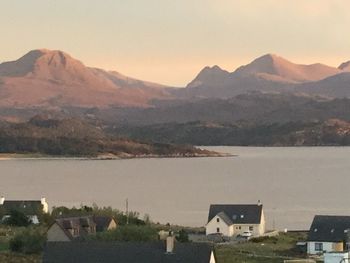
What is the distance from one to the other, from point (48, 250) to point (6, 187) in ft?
214

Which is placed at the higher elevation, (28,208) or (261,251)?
(28,208)

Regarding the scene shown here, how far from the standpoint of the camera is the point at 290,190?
81625 millimetres

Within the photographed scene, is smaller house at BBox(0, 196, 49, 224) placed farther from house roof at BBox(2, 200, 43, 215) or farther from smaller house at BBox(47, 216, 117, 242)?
smaller house at BBox(47, 216, 117, 242)

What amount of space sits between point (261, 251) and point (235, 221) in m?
10.3

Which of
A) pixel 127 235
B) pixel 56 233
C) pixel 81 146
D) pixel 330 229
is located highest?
pixel 81 146

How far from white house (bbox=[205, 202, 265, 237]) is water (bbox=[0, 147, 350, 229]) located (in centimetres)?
753

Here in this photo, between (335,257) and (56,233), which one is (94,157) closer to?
(56,233)

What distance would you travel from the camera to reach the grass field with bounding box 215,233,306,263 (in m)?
31.3

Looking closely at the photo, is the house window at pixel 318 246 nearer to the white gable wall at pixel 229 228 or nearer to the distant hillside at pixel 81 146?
the white gable wall at pixel 229 228

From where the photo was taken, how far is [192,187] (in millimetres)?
87500

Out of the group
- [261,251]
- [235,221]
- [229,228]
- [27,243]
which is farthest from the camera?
[235,221]

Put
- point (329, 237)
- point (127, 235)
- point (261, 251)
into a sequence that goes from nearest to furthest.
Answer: point (127, 235) < point (261, 251) < point (329, 237)

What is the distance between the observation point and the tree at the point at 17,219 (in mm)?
44625

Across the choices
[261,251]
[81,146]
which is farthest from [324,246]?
[81,146]
